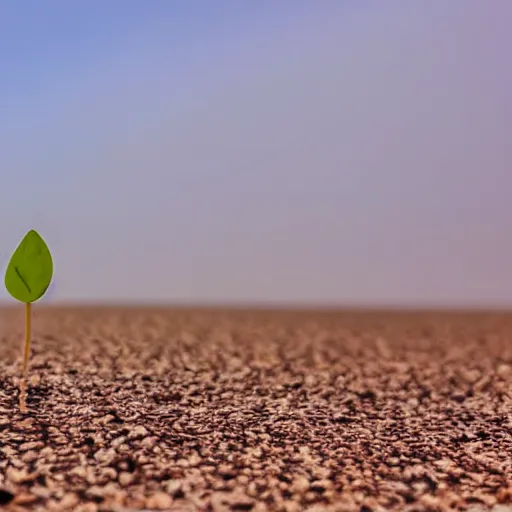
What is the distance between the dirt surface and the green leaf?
1052 mm

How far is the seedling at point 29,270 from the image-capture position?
17.1 ft

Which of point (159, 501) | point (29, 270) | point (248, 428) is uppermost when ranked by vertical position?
point (29, 270)

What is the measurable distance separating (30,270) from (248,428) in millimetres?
2124

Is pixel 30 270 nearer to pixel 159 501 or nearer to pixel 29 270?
pixel 29 270

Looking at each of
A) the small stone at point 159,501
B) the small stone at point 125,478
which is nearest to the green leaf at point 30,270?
the small stone at point 125,478

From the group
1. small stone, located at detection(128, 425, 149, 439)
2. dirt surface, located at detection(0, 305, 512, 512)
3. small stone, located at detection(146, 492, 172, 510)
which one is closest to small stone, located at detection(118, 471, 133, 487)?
dirt surface, located at detection(0, 305, 512, 512)

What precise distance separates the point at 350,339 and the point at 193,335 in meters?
2.72

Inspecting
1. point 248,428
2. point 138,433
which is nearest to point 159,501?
point 138,433

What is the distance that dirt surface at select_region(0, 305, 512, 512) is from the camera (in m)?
4.47

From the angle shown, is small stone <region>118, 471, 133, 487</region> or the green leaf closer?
small stone <region>118, 471, 133, 487</region>

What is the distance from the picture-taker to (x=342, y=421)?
20.3ft

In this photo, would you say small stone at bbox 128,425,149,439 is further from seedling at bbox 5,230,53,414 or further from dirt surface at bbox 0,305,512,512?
seedling at bbox 5,230,53,414

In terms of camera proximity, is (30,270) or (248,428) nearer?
(30,270)

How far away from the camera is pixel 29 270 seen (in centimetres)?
521
